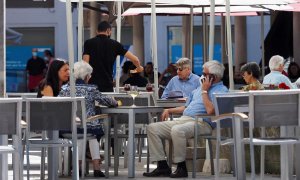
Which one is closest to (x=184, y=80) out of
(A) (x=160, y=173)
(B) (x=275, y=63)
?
(B) (x=275, y=63)

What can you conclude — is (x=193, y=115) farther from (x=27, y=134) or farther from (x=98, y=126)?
A: (x=27, y=134)

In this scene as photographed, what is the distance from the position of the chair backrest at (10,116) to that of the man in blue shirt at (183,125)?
3208 mm

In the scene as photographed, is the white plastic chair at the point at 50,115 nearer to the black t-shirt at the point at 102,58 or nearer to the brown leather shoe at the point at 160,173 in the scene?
the brown leather shoe at the point at 160,173

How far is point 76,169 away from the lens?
11.8m

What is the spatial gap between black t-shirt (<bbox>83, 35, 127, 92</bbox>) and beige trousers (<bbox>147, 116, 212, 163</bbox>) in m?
1.66

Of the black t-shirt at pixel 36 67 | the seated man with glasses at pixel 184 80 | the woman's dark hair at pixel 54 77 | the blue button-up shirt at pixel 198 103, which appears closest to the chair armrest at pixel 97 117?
the woman's dark hair at pixel 54 77

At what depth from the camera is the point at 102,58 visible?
15.0 meters

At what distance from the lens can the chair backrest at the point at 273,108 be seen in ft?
34.7

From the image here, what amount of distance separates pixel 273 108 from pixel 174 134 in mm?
2832

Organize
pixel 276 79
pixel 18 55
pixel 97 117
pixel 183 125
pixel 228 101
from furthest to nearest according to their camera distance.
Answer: pixel 18 55, pixel 276 79, pixel 183 125, pixel 97 117, pixel 228 101

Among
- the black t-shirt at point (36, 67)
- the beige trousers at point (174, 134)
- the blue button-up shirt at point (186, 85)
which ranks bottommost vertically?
the beige trousers at point (174, 134)

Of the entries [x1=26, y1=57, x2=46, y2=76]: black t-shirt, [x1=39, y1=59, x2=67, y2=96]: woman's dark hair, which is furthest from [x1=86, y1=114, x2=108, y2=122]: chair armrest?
[x1=26, y1=57, x2=46, y2=76]: black t-shirt

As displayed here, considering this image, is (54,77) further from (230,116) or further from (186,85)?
(230,116)

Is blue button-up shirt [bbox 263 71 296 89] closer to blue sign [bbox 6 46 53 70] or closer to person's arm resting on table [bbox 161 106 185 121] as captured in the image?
person's arm resting on table [bbox 161 106 185 121]
